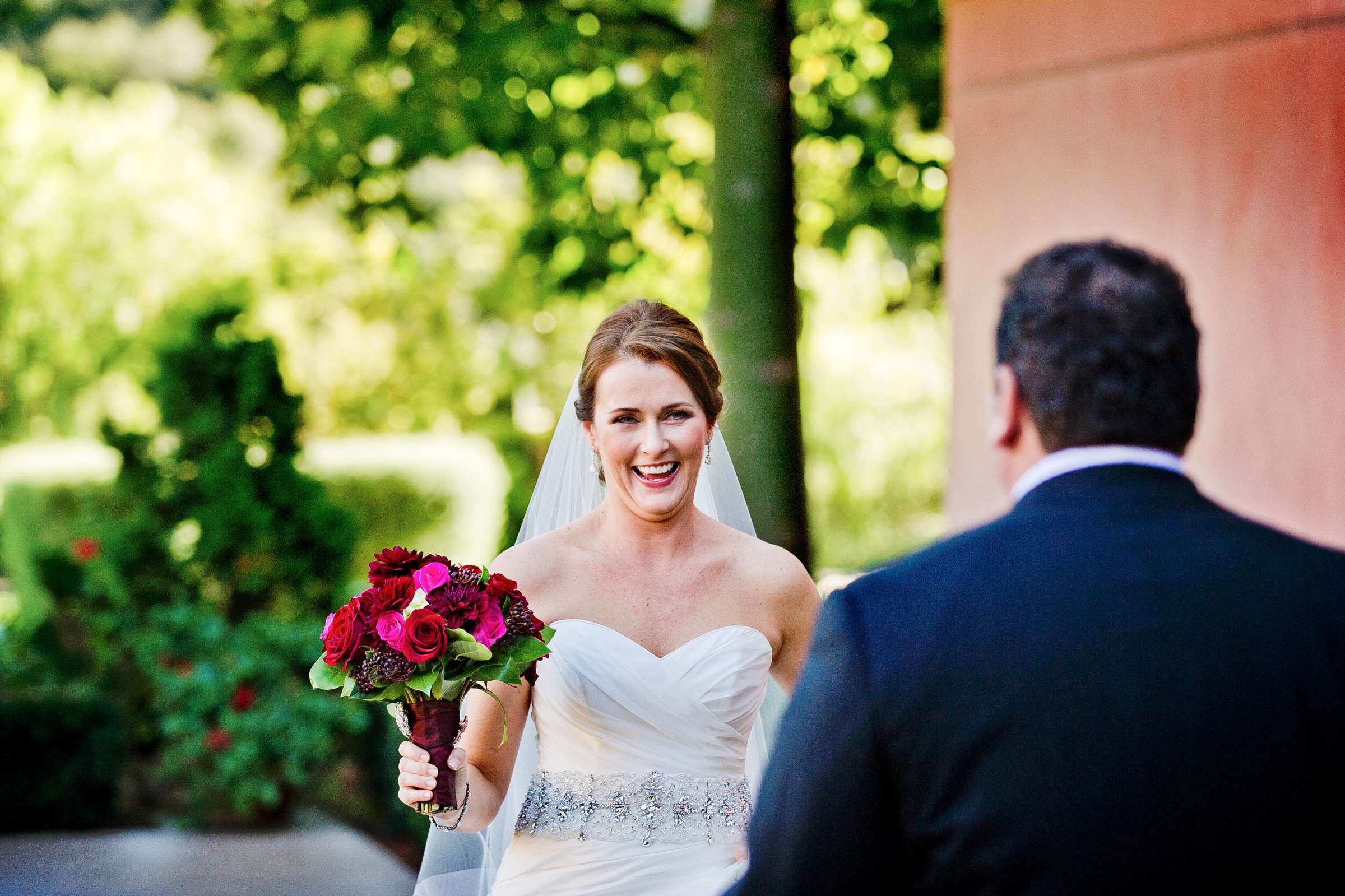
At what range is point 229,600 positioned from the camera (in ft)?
27.1

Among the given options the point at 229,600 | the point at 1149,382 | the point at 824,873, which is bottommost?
the point at 229,600

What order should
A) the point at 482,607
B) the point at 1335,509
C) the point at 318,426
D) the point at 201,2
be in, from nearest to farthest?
the point at 482,607 < the point at 1335,509 < the point at 201,2 < the point at 318,426

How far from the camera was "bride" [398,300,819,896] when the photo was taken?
10.5 feet

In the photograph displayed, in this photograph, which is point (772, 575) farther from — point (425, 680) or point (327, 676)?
point (327, 676)

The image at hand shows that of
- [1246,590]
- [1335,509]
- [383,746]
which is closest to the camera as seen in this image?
[1246,590]

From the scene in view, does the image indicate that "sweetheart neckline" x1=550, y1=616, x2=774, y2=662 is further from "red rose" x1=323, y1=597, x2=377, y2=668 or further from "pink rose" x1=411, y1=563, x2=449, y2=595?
"red rose" x1=323, y1=597, x2=377, y2=668

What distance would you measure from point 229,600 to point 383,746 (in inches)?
56.3

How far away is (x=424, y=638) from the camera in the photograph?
2764 mm

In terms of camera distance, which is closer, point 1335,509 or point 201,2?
point 1335,509

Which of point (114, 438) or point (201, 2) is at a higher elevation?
point (201, 2)

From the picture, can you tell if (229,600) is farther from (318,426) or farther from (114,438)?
(318,426)

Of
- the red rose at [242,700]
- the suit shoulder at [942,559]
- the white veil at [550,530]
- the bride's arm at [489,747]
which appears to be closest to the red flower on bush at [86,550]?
the red rose at [242,700]

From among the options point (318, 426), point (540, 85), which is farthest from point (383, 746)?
point (318, 426)

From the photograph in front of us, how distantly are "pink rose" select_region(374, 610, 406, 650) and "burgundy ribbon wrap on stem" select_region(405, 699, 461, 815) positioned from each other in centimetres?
16
